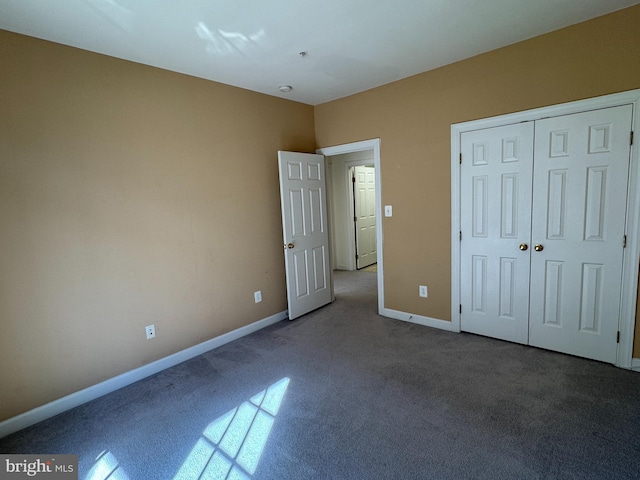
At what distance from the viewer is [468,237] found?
3.09 m

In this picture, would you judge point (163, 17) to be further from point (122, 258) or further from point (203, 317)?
point (203, 317)

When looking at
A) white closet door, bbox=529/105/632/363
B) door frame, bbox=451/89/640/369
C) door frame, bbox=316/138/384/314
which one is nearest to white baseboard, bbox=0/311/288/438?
door frame, bbox=316/138/384/314

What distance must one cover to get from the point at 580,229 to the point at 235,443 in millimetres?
2908

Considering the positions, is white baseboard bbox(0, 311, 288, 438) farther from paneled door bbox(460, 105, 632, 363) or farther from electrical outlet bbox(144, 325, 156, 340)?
paneled door bbox(460, 105, 632, 363)

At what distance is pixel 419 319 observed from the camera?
351 cm

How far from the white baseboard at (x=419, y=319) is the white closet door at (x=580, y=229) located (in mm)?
775

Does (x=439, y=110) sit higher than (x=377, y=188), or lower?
higher

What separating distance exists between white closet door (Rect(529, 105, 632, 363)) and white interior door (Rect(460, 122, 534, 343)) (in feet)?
0.31

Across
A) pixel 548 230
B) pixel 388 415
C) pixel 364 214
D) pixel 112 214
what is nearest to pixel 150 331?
pixel 112 214

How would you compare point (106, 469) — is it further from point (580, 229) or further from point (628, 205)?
point (628, 205)

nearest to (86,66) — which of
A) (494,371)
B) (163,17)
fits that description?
(163,17)

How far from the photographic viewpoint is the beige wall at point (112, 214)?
2125mm

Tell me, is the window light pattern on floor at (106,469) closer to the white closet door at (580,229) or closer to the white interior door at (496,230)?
the white interior door at (496,230)

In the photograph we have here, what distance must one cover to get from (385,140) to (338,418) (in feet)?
8.88
